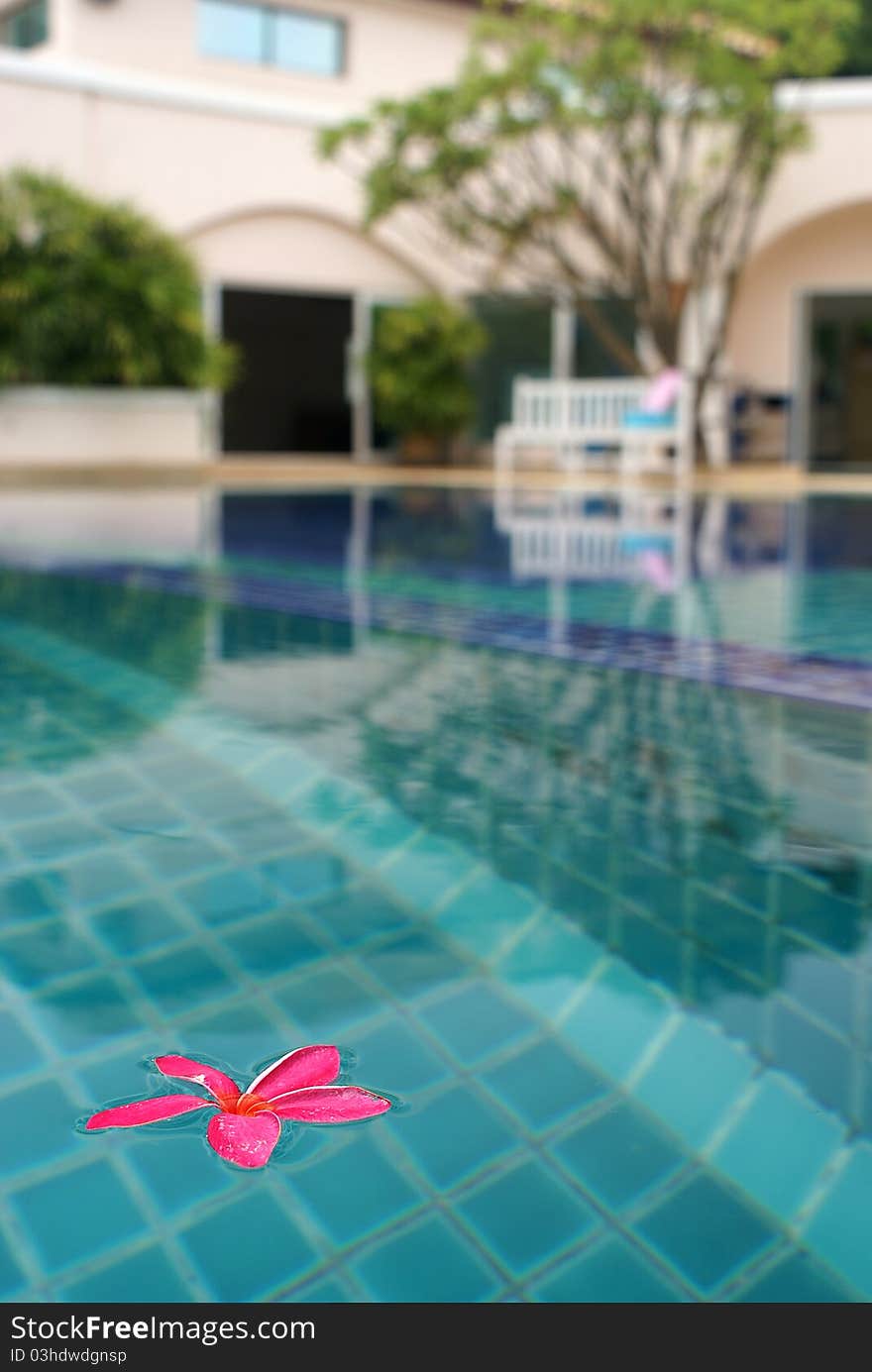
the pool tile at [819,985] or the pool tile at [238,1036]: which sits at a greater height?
the pool tile at [819,985]

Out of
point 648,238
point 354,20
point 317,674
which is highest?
point 354,20

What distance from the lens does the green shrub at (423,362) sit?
57.7 ft

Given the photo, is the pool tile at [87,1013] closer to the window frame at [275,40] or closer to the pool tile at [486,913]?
the pool tile at [486,913]

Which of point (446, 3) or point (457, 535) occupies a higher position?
point (446, 3)

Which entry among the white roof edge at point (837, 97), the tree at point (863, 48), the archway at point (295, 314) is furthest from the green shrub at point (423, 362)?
the tree at point (863, 48)

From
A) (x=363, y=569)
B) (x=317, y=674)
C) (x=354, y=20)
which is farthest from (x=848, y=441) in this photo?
(x=317, y=674)

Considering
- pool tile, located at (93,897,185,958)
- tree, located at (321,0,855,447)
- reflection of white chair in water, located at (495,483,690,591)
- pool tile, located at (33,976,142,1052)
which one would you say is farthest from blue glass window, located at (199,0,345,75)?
pool tile, located at (33,976,142,1052)

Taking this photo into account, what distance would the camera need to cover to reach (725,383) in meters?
18.6

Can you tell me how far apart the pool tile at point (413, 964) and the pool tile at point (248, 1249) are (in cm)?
48

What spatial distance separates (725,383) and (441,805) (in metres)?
17.0

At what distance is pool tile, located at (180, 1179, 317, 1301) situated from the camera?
115cm

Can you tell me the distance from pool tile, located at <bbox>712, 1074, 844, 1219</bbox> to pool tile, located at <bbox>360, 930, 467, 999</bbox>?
0.42m

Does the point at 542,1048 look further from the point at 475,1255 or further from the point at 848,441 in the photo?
the point at 848,441

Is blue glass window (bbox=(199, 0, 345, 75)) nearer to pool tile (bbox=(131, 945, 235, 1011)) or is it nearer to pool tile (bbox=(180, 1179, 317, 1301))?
pool tile (bbox=(131, 945, 235, 1011))
